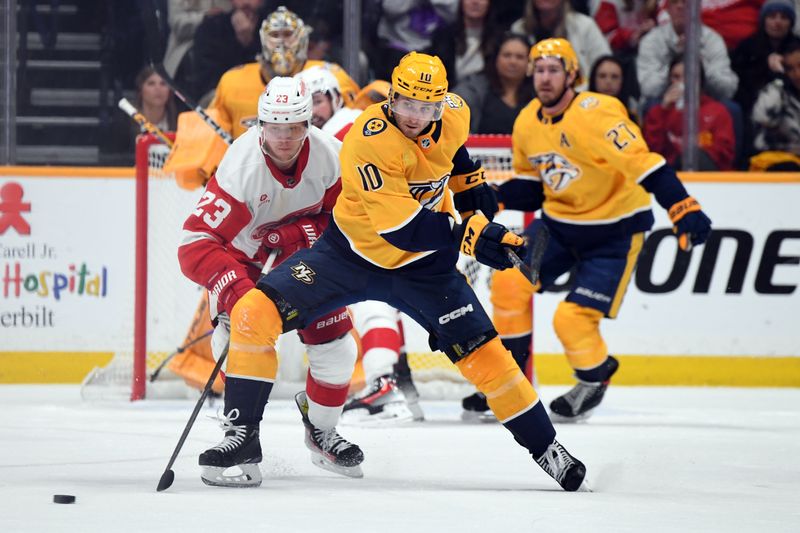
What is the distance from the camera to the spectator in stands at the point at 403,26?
650cm

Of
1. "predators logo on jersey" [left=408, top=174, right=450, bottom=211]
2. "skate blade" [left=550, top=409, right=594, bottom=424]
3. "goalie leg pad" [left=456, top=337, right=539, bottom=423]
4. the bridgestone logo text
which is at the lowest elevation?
"skate blade" [left=550, top=409, right=594, bottom=424]

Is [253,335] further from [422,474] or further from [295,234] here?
[422,474]

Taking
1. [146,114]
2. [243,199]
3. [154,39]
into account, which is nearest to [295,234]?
[243,199]

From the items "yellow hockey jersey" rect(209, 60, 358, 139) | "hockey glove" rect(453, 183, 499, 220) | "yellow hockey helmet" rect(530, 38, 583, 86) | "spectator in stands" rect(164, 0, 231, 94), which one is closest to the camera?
"hockey glove" rect(453, 183, 499, 220)

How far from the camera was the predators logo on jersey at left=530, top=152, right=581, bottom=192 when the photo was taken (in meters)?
5.32

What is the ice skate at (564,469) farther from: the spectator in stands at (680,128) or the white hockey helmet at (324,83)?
the spectator in stands at (680,128)

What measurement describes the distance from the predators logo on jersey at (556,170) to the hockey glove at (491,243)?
1.88 meters

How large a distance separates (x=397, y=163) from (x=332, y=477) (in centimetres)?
92

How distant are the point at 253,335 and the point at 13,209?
3.02 metres

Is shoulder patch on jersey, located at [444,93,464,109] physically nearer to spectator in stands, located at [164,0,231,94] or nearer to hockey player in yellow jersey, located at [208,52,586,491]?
hockey player in yellow jersey, located at [208,52,586,491]

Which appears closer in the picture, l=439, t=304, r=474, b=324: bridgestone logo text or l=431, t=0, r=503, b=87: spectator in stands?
l=439, t=304, r=474, b=324: bridgestone logo text

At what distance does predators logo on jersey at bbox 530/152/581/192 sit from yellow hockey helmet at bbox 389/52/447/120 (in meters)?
1.73

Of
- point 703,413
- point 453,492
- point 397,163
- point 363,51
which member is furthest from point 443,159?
point 363,51

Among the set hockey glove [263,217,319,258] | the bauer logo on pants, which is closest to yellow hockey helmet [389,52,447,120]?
the bauer logo on pants
